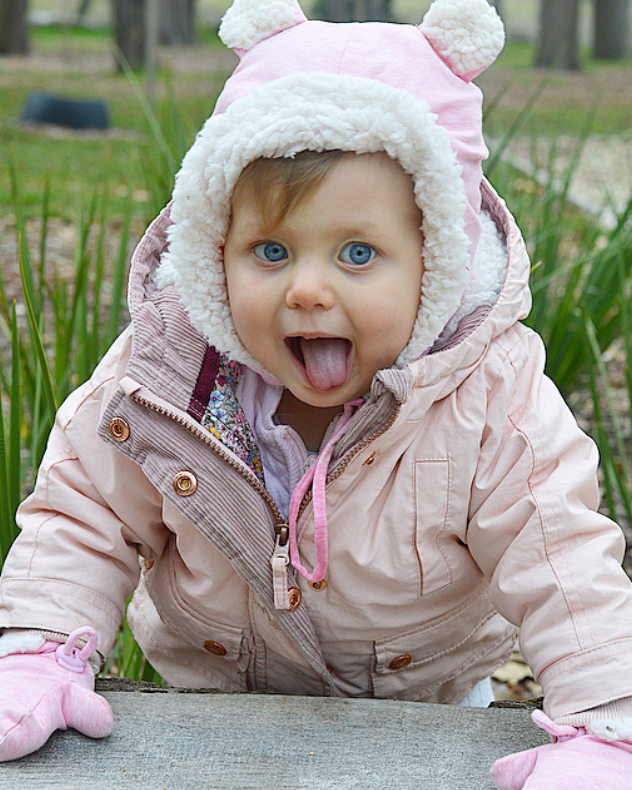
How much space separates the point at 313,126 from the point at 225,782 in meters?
0.80

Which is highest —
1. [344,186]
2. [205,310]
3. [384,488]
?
[344,186]

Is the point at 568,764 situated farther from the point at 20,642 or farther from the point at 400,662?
the point at 20,642

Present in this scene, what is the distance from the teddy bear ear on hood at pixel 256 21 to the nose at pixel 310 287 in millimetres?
336

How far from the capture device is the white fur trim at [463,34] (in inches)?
54.9

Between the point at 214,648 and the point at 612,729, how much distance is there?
1.99ft

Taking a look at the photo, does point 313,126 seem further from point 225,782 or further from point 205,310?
point 225,782

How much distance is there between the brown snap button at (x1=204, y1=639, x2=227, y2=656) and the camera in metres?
1.62

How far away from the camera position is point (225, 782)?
134 cm

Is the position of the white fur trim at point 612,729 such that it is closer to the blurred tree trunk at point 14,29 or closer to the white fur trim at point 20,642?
the white fur trim at point 20,642

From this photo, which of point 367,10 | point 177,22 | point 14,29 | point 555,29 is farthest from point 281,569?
point 177,22

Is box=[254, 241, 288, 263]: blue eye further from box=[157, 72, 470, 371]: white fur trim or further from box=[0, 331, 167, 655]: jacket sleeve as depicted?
box=[0, 331, 167, 655]: jacket sleeve

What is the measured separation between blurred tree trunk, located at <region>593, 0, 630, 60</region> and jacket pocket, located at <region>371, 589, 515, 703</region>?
2628 centimetres

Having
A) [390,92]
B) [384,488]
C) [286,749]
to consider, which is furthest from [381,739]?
[390,92]

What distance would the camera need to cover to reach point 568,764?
1.23 metres
